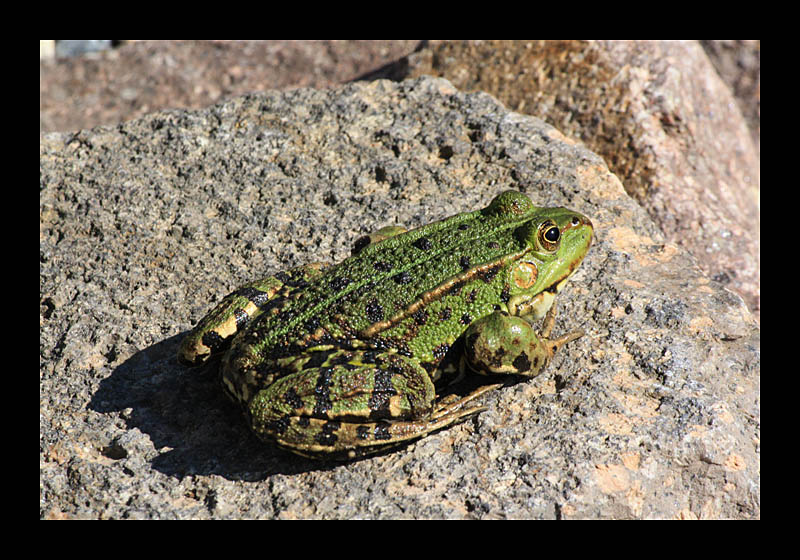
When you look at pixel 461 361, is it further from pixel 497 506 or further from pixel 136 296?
pixel 136 296

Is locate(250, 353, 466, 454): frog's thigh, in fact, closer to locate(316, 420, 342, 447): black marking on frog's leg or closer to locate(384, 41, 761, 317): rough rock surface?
locate(316, 420, 342, 447): black marking on frog's leg

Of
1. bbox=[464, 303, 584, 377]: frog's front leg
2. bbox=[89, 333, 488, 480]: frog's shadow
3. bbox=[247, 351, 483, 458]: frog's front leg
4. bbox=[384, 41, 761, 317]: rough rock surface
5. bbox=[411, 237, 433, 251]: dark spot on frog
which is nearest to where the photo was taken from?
bbox=[247, 351, 483, 458]: frog's front leg

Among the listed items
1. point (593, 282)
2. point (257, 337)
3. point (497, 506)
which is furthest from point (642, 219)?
point (257, 337)

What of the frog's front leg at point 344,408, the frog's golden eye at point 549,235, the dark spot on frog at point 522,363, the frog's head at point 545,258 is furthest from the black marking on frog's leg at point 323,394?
the frog's golden eye at point 549,235

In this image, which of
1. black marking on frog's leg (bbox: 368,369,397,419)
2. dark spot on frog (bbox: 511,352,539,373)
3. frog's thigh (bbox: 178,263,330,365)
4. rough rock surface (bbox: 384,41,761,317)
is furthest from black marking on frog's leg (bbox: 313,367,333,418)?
rough rock surface (bbox: 384,41,761,317)

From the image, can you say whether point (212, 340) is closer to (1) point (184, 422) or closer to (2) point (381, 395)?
(1) point (184, 422)

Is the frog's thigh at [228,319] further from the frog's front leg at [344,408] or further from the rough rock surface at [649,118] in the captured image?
the rough rock surface at [649,118]
